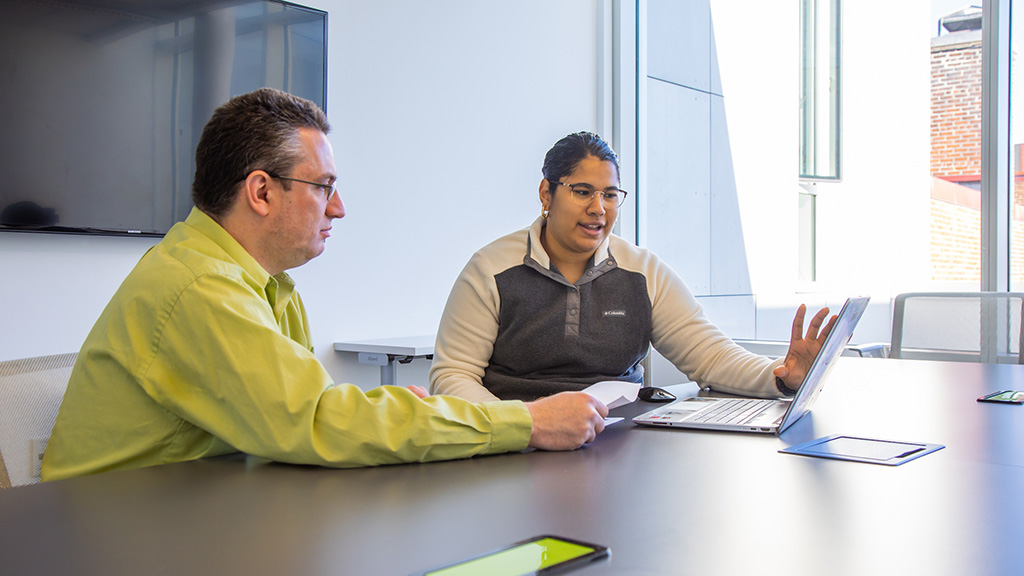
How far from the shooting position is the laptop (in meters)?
1.34

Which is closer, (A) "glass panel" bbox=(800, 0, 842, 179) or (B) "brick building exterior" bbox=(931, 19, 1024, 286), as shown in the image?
(B) "brick building exterior" bbox=(931, 19, 1024, 286)

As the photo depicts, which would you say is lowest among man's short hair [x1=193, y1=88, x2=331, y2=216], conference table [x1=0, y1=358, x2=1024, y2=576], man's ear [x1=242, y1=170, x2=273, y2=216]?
conference table [x1=0, y1=358, x2=1024, y2=576]

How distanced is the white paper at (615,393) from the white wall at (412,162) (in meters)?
1.97

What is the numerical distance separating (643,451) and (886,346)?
2442 millimetres

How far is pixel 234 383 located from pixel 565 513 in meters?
0.46

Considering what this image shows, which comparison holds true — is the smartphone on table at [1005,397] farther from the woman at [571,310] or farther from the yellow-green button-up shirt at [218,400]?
the yellow-green button-up shirt at [218,400]

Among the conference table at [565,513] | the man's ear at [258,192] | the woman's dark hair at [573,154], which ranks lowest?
the conference table at [565,513]

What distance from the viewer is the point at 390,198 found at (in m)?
3.70

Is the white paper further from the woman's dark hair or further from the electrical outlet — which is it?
the electrical outlet

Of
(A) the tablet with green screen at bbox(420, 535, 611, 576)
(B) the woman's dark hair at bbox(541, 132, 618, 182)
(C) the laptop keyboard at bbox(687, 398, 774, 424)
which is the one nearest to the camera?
(A) the tablet with green screen at bbox(420, 535, 611, 576)

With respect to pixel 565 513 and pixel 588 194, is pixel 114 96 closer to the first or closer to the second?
pixel 588 194

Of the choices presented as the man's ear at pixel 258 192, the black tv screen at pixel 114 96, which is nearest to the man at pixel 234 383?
the man's ear at pixel 258 192

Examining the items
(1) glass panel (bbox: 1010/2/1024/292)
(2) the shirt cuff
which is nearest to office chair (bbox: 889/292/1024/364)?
(1) glass panel (bbox: 1010/2/1024/292)

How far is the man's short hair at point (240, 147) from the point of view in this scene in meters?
1.27
